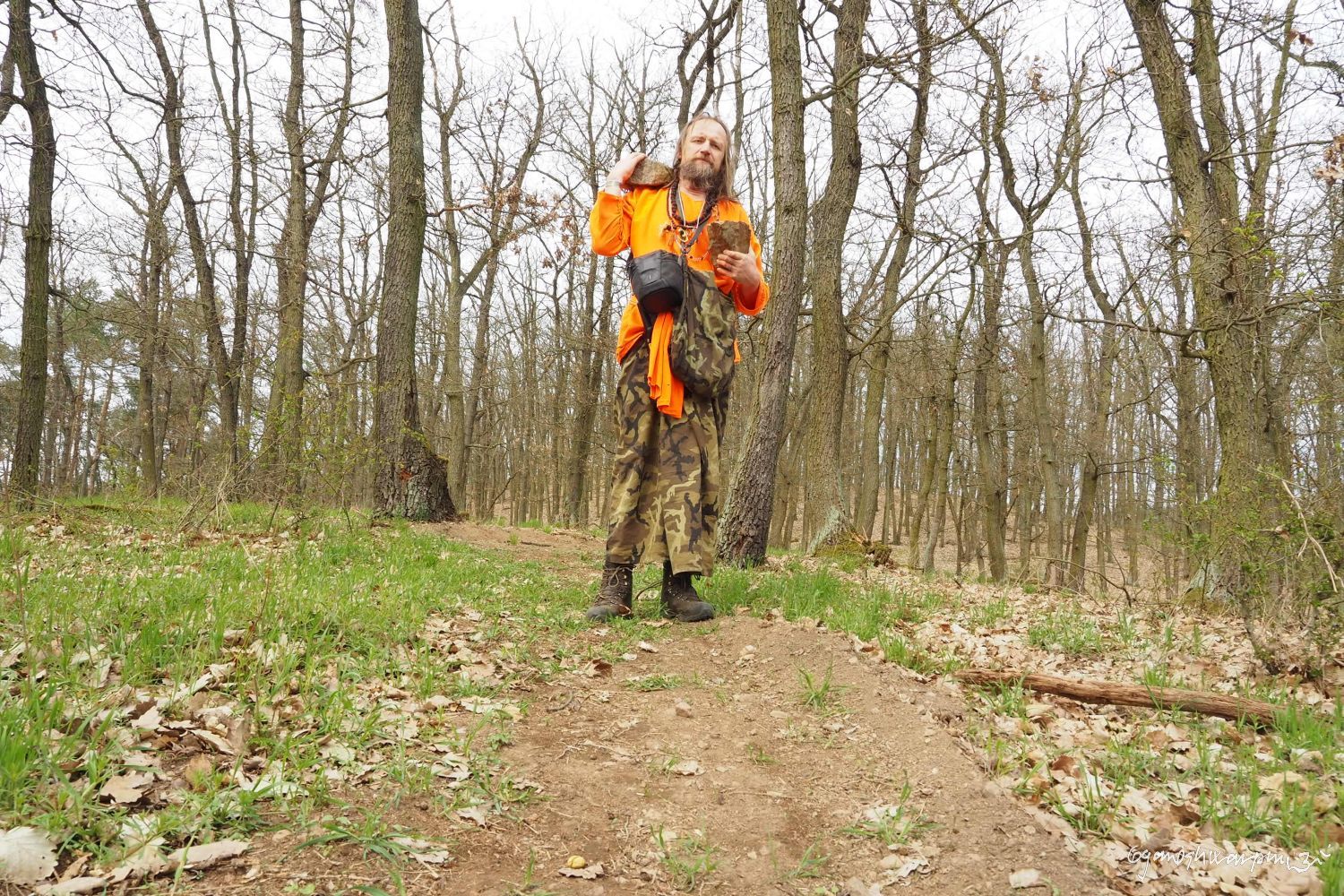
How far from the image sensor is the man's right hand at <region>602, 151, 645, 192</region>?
13.5 ft

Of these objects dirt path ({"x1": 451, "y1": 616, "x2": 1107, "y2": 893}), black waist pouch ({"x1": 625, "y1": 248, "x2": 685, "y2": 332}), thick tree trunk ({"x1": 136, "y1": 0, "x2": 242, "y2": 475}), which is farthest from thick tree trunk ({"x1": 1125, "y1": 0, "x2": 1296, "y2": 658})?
thick tree trunk ({"x1": 136, "y1": 0, "x2": 242, "y2": 475})

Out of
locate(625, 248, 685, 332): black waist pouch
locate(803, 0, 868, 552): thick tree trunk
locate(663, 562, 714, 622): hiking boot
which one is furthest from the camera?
locate(803, 0, 868, 552): thick tree trunk

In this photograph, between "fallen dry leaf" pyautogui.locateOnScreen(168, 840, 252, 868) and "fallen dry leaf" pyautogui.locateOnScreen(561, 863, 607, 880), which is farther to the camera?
"fallen dry leaf" pyautogui.locateOnScreen(561, 863, 607, 880)

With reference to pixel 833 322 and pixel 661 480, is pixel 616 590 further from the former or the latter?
pixel 833 322

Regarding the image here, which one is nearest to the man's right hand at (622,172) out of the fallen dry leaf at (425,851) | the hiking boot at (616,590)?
the hiking boot at (616,590)

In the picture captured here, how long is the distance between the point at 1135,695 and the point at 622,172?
3.62 m

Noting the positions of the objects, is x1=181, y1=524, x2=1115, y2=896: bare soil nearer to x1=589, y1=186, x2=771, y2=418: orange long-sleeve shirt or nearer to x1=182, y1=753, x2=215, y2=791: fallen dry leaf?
x1=182, y1=753, x2=215, y2=791: fallen dry leaf

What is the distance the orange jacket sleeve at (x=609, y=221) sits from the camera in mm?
4051

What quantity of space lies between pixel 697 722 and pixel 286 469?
14.0 feet

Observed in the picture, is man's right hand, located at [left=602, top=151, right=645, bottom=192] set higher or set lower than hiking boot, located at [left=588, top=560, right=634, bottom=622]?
higher

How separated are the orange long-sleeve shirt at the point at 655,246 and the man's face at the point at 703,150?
0.16 meters

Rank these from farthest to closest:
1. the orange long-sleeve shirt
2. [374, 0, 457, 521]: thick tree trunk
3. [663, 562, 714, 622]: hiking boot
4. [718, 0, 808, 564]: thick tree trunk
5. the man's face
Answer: [374, 0, 457, 521]: thick tree trunk
[718, 0, 808, 564]: thick tree trunk
[663, 562, 714, 622]: hiking boot
the man's face
the orange long-sleeve shirt

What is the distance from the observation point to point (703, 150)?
4.11m

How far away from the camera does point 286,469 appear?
18.2 ft
